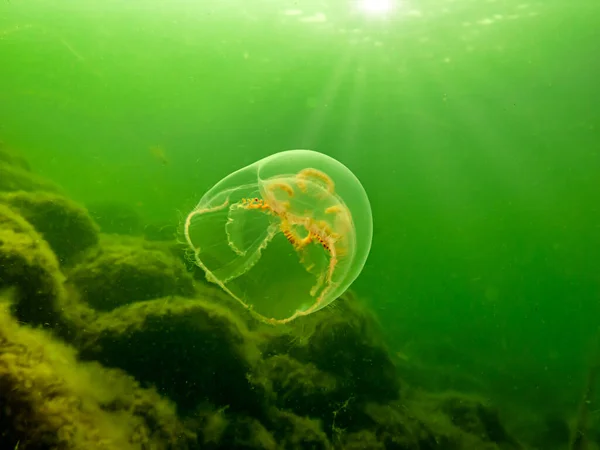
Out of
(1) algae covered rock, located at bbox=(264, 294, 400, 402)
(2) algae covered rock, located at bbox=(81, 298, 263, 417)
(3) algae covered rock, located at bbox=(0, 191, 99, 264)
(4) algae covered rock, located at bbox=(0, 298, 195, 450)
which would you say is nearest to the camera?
(4) algae covered rock, located at bbox=(0, 298, 195, 450)

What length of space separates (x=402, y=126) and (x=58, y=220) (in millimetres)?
13471

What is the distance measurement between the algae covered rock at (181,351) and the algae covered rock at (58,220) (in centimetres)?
200

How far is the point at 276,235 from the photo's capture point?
3.20 meters

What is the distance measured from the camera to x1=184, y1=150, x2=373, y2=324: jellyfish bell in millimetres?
3043

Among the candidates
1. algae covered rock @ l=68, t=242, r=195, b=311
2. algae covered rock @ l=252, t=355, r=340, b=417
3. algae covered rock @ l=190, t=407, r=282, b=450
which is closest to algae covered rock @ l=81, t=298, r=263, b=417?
algae covered rock @ l=190, t=407, r=282, b=450

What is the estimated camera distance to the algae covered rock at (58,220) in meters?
4.85

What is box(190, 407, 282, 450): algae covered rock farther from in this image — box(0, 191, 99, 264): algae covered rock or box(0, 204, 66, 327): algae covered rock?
box(0, 191, 99, 264): algae covered rock

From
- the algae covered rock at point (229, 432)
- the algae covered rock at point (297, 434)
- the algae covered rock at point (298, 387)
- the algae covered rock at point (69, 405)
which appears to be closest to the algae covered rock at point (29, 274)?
the algae covered rock at point (69, 405)

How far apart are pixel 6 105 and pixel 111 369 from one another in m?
15.0

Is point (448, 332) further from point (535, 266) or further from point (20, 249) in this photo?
point (20, 249)

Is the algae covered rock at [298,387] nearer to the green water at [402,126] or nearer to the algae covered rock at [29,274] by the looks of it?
the algae covered rock at [29,274]

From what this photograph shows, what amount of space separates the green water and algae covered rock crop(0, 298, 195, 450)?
694 cm

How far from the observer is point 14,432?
2174mm

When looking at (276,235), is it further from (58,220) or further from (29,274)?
(58,220)
